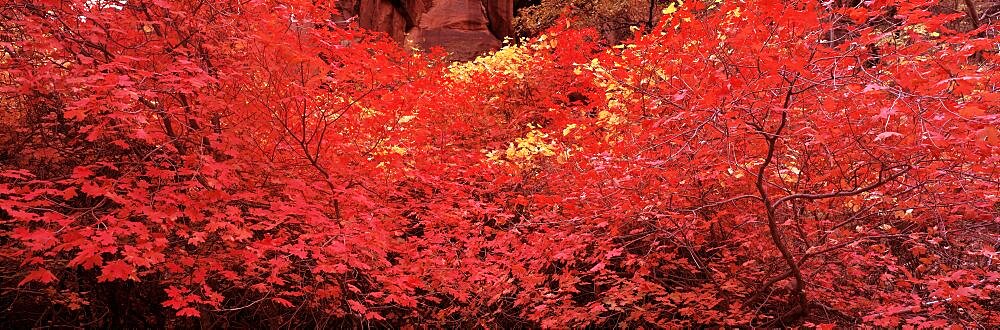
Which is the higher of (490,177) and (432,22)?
(432,22)

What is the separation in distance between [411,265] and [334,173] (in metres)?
1.56

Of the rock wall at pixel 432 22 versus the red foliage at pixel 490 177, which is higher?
the rock wall at pixel 432 22

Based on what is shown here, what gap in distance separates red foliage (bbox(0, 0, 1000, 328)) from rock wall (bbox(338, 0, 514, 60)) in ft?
32.6

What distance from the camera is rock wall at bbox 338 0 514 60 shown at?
20141 millimetres

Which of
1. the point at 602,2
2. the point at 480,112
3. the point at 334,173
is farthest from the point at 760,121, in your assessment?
the point at 602,2

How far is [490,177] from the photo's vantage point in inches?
412

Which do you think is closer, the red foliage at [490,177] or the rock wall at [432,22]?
the red foliage at [490,177]

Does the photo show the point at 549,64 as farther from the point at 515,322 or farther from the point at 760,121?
the point at 760,121

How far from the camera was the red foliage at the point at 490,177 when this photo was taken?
5352mm

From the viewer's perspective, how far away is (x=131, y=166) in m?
6.91

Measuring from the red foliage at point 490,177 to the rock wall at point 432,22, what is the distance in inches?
391

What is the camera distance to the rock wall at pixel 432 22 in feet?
66.1

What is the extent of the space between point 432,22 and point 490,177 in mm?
10937

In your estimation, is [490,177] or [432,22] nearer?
[490,177]
